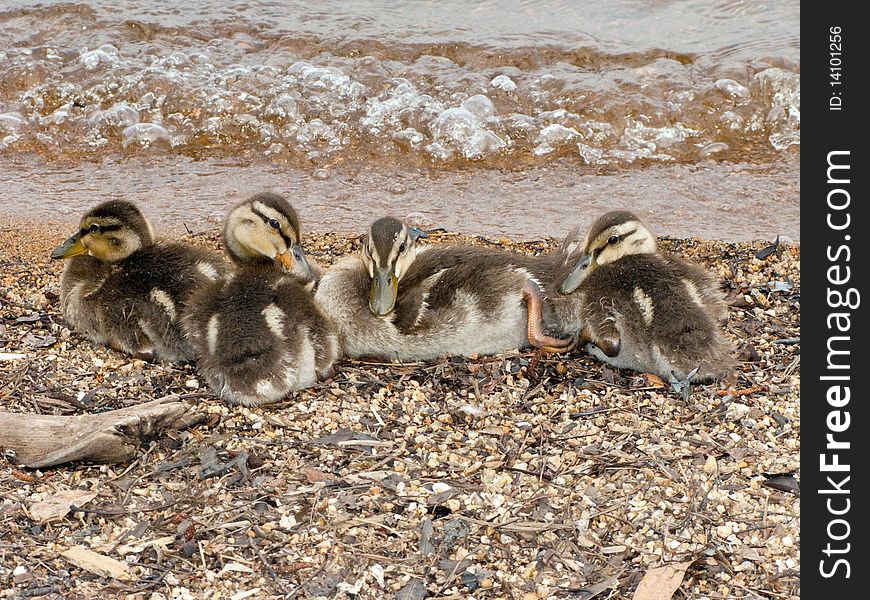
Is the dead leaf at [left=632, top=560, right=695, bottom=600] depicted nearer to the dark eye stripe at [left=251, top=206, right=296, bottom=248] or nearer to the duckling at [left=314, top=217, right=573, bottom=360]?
the duckling at [left=314, top=217, right=573, bottom=360]

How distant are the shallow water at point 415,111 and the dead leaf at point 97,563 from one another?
338cm

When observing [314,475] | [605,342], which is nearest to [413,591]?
[314,475]

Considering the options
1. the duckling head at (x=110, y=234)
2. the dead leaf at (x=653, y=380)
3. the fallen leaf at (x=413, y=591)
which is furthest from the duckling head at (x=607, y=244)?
the duckling head at (x=110, y=234)

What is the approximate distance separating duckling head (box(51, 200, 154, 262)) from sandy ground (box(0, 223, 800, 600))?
410mm

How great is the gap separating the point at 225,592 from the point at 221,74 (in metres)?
6.07

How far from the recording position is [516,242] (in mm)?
5586

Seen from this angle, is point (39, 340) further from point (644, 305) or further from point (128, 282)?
point (644, 305)


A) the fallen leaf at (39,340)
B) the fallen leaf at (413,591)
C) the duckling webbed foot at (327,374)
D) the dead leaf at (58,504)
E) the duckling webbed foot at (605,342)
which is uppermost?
the fallen leaf at (39,340)

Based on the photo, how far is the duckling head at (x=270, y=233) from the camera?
4352mm

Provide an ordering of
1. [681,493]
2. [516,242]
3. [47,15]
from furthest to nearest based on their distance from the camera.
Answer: [47,15]
[516,242]
[681,493]

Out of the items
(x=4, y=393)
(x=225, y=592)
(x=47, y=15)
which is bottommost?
(x=225, y=592)

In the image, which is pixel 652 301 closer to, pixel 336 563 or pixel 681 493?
pixel 681 493

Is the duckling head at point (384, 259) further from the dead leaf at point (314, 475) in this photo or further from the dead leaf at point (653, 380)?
the dead leaf at point (653, 380)

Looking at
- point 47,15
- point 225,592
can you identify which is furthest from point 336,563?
point 47,15
